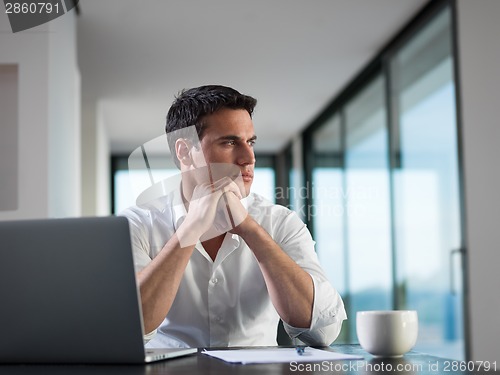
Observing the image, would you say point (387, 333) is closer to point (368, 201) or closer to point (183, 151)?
point (183, 151)

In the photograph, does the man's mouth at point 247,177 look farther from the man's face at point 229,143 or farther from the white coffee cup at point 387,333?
the white coffee cup at point 387,333

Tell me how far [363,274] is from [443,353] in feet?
5.91

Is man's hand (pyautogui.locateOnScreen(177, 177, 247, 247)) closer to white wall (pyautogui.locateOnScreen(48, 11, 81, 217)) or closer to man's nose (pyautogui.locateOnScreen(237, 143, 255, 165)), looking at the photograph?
man's nose (pyautogui.locateOnScreen(237, 143, 255, 165))

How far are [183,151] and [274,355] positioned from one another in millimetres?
894

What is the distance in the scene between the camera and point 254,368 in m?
1.14

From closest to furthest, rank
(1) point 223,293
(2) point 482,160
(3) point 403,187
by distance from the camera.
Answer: (1) point 223,293
(2) point 482,160
(3) point 403,187

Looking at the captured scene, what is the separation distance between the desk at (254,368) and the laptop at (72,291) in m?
0.04

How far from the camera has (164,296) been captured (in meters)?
1.61

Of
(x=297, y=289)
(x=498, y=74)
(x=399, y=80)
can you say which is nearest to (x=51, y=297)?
(x=297, y=289)

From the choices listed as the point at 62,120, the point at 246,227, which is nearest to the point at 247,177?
the point at 246,227

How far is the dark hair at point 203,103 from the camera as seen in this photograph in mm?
1945

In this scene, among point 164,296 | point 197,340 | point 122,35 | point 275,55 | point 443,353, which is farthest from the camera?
point 275,55

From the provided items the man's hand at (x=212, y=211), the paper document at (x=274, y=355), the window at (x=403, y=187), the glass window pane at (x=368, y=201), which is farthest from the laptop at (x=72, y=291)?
the glass window pane at (x=368, y=201)

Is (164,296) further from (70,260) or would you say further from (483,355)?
(483,355)
